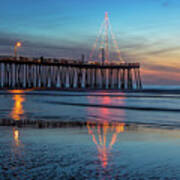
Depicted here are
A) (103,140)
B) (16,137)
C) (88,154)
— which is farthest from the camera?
(16,137)

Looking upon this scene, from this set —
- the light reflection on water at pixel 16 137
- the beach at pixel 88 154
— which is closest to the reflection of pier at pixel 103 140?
the beach at pixel 88 154

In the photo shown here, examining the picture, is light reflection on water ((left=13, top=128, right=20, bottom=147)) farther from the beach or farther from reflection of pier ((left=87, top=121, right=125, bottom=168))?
reflection of pier ((left=87, top=121, right=125, bottom=168))

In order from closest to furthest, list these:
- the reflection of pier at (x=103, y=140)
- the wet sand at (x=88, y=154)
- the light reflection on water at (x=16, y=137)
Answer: the wet sand at (x=88, y=154) < the reflection of pier at (x=103, y=140) < the light reflection on water at (x=16, y=137)

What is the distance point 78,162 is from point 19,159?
3.53 feet

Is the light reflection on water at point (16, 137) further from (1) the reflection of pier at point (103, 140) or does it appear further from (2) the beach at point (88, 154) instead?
(1) the reflection of pier at point (103, 140)

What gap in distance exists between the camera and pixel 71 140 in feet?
24.5

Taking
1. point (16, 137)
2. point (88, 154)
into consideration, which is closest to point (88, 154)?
point (88, 154)

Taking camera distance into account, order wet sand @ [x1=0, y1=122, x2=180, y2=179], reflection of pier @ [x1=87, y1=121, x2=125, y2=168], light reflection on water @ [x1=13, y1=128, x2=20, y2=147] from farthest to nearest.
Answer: light reflection on water @ [x1=13, y1=128, x2=20, y2=147], reflection of pier @ [x1=87, y1=121, x2=125, y2=168], wet sand @ [x1=0, y1=122, x2=180, y2=179]

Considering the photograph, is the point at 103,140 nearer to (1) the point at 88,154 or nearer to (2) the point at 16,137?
(1) the point at 88,154

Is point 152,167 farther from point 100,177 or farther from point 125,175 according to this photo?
point 100,177

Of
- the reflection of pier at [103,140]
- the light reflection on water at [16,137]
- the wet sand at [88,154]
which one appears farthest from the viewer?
the light reflection on water at [16,137]

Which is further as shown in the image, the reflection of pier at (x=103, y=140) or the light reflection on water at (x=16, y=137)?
the light reflection on water at (x=16, y=137)

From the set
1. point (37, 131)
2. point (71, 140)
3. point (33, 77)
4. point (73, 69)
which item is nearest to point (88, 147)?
point (71, 140)

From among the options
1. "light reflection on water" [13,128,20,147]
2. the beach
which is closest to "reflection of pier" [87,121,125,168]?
the beach
